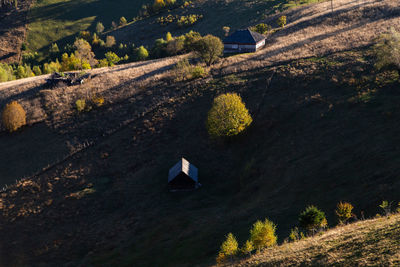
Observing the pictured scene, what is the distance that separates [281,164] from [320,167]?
5458 millimetres

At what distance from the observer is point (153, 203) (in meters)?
45.7

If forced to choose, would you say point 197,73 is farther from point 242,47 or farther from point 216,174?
point 216,174

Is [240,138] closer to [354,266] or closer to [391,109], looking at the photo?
[391,109]

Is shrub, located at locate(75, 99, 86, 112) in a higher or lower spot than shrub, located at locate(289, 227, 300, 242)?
higher

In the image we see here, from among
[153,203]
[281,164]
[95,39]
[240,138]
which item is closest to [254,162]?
[281,164]

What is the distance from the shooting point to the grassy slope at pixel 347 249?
22078 millimetres

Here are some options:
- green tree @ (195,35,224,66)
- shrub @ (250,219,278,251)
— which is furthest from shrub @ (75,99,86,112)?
shrub @ (250,219,278,251)

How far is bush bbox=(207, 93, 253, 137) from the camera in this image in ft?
171

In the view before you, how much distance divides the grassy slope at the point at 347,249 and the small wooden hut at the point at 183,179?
62.8ft

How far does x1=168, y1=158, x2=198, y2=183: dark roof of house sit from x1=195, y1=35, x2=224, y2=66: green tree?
130 feet

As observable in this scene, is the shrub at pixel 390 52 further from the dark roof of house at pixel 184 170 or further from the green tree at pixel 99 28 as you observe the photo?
the green tree at pixel 99 28

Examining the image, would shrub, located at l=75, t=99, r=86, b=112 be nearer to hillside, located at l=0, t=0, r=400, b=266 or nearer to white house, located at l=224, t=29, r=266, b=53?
hillside, located at l=0, t=0, r=400, b=266

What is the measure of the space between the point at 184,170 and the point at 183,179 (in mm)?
1373

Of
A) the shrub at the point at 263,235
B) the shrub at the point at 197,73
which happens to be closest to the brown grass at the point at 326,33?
the shrub at the point at 197,73
